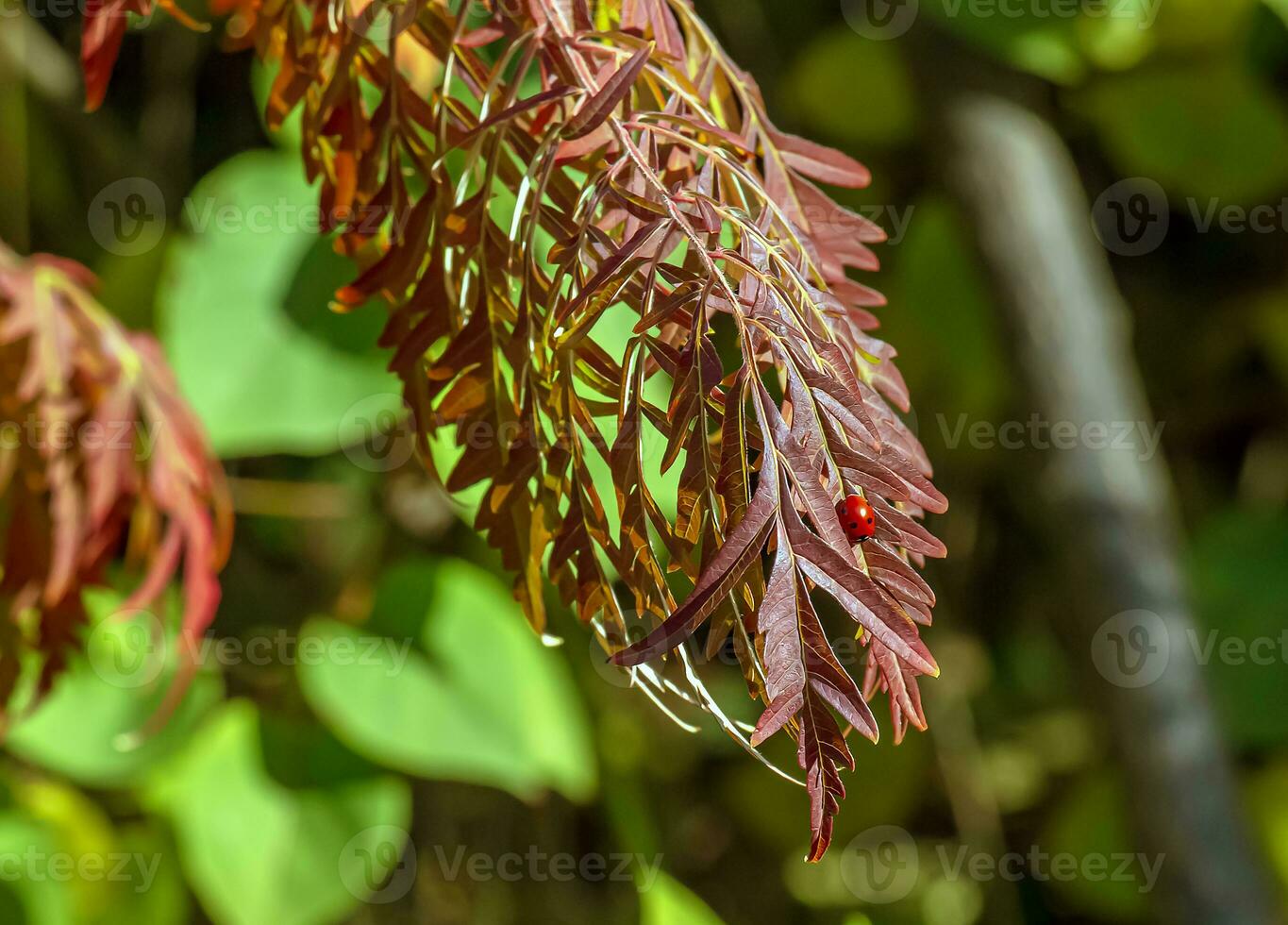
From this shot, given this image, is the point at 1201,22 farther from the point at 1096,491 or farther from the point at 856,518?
the point at 856,518

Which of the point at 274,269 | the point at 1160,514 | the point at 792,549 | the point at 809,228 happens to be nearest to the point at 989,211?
the point at 1160,514

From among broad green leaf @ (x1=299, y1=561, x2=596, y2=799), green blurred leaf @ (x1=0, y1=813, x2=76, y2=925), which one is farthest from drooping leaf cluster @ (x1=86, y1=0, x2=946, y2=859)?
green blurred leaf @ (x1=0, y1=813, x2=76, y2=925)

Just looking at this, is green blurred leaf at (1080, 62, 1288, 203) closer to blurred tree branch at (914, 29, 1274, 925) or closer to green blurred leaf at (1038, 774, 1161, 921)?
blurred tree branch at (914, 29, 1274, 925)

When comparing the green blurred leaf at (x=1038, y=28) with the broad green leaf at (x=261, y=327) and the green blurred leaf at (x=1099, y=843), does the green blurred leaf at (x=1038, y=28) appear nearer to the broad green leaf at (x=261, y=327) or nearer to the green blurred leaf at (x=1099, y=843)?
the broad green leaf at (x=261, y=327)

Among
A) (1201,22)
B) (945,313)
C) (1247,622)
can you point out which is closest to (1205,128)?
(1201,22)

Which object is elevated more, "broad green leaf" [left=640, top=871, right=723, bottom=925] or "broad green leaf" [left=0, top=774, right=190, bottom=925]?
"broad green leaf" [left=640, top=871, right=723, bottom=925]
